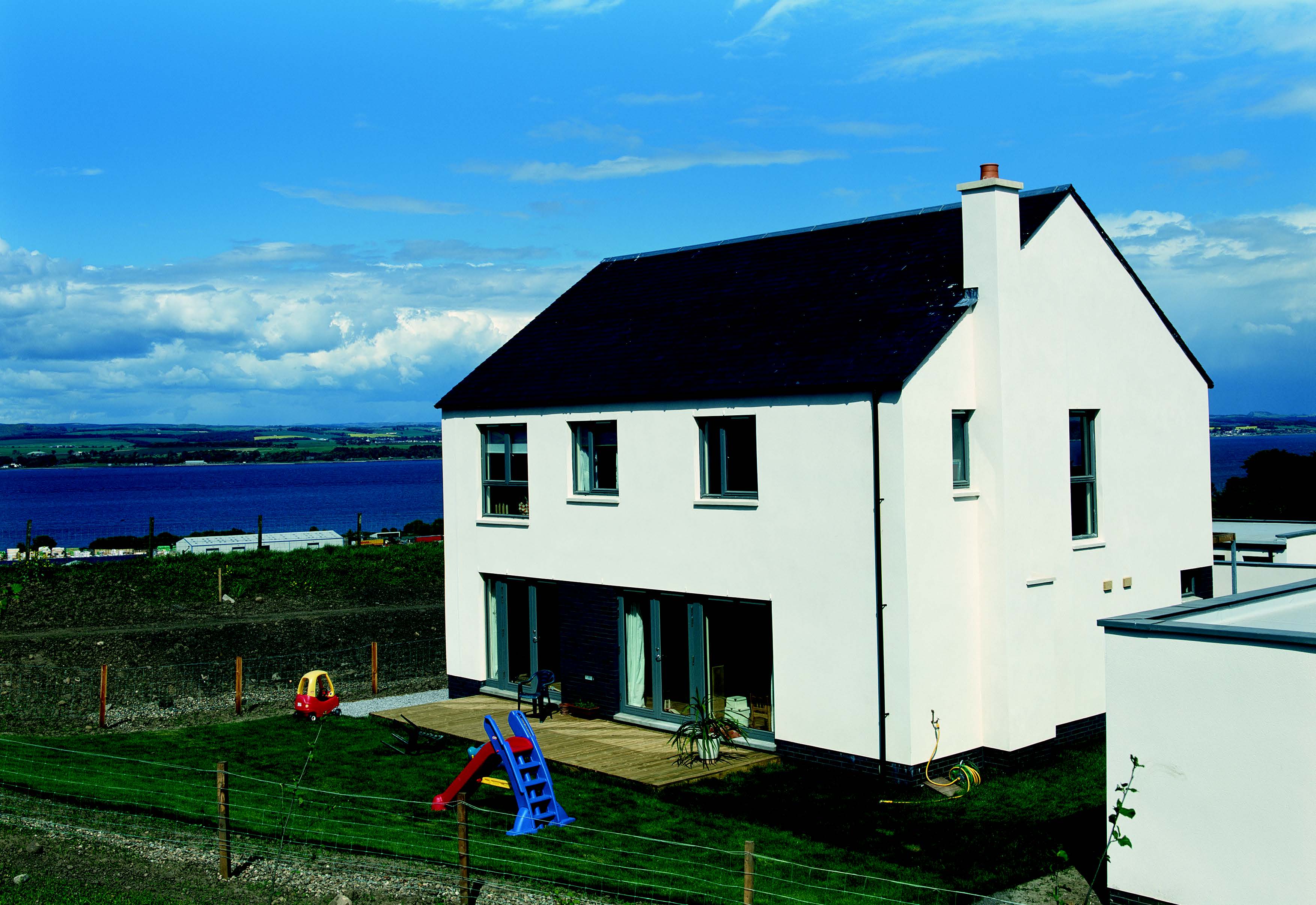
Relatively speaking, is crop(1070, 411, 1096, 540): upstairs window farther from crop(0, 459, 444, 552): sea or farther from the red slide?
crop(0, 459, 444, 552): sea

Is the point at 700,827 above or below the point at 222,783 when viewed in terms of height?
below

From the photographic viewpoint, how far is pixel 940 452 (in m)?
14.3

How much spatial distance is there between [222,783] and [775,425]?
834 centimetres

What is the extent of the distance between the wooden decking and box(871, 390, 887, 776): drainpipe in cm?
188

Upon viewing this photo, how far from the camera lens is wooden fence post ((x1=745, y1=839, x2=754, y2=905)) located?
333 inches

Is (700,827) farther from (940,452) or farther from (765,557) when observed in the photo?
(940,452)

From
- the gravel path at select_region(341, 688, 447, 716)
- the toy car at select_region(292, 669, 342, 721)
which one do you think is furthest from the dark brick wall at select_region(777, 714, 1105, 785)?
the toy car at select_region(292, 669, 342, 721)

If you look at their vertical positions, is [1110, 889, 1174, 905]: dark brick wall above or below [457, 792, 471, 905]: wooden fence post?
below

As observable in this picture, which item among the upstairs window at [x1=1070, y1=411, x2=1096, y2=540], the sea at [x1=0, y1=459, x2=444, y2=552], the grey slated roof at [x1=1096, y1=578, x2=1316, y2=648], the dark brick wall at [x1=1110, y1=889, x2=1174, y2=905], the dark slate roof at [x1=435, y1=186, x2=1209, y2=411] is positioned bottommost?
the sea at [x1=0, y1=459, x2=444, y2=552]

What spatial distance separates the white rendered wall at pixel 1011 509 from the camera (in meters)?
13.9

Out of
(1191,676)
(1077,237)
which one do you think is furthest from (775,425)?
(1191,676)

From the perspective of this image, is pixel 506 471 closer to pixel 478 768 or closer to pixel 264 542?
pixel 478 768

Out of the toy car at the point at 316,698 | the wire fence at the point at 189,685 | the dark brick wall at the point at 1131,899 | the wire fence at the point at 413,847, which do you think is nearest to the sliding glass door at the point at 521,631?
the toy car at the point at 316,698

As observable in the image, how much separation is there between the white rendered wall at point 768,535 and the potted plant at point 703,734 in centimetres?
90
